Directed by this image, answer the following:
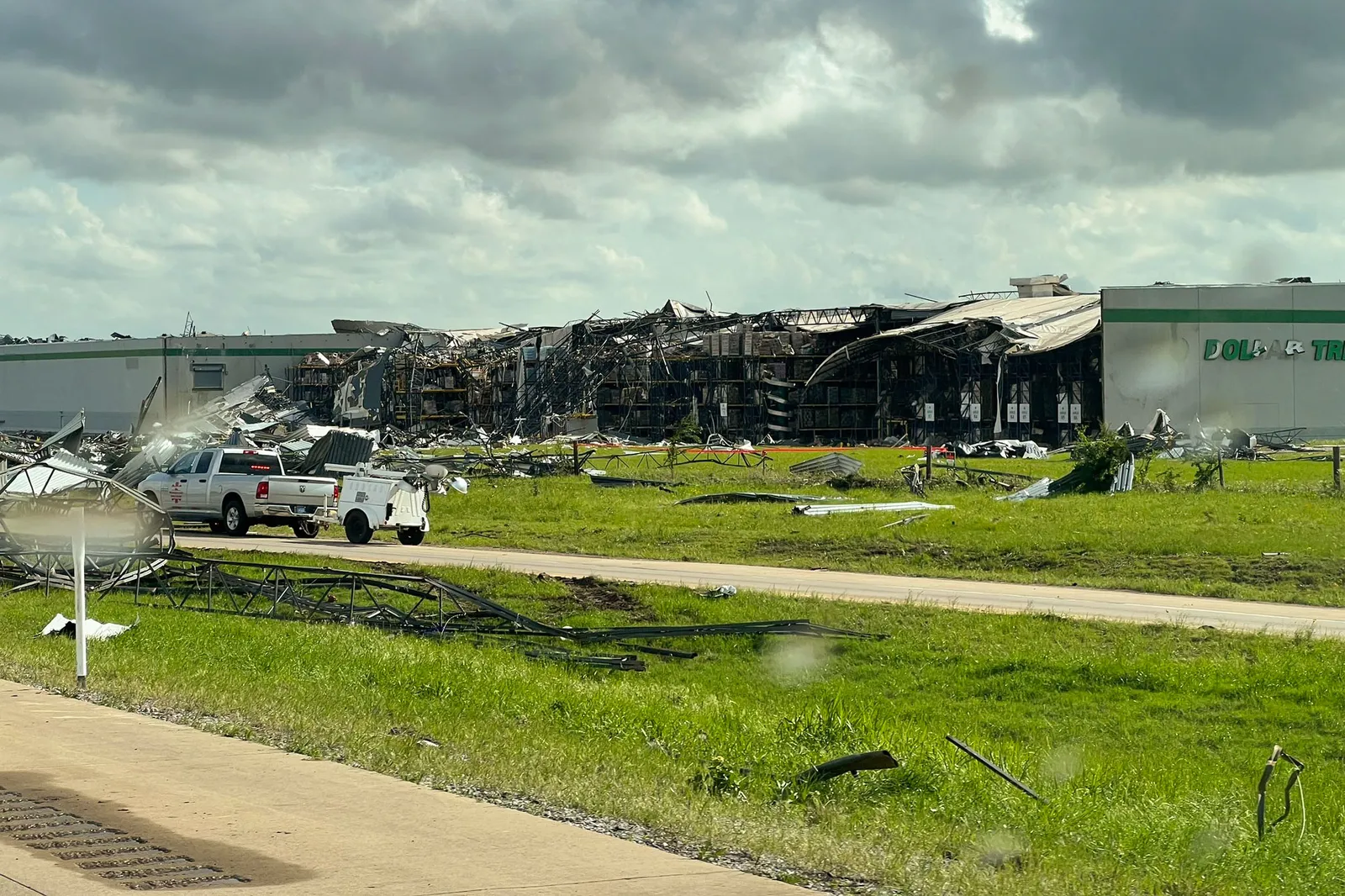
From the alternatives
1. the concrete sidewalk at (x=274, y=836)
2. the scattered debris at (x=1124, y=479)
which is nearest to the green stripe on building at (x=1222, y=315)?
the scattered debris at (x=1124, y=479)

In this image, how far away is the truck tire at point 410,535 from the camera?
105ft

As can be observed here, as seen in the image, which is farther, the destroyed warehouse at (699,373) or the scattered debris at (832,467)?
the destroyed warehouse at (699,373)

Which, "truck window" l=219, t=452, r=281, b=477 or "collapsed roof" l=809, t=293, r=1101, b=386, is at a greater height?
"collapsed roof" l=809, t=293, r=1101, b=386

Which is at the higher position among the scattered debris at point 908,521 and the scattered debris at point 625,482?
the scattered debris at point 625,482

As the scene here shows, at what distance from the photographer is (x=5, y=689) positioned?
13039mm

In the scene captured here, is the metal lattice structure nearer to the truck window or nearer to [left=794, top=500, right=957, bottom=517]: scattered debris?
the truck window

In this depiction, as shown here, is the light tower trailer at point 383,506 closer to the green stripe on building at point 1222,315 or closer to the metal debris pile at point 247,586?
the metal debris pile at point 247,586

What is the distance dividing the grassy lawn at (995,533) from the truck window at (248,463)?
394 centimetres

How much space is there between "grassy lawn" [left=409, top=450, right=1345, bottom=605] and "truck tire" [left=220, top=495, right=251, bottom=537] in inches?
168

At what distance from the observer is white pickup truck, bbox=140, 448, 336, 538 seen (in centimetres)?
3369

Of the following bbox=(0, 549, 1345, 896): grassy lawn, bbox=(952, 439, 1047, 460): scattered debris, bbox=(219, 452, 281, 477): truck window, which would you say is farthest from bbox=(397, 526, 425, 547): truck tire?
bbox=(952, 439, 1047, 460): scattered debris

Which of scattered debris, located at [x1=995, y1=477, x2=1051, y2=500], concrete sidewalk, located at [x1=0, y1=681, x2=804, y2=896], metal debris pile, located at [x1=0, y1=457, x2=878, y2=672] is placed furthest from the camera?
scattered debris, located at [x1=995, y1=477, x2=1051, y2=500]

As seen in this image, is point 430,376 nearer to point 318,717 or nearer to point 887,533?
point 887,533

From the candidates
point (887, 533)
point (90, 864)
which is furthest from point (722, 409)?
point (90, 864)
